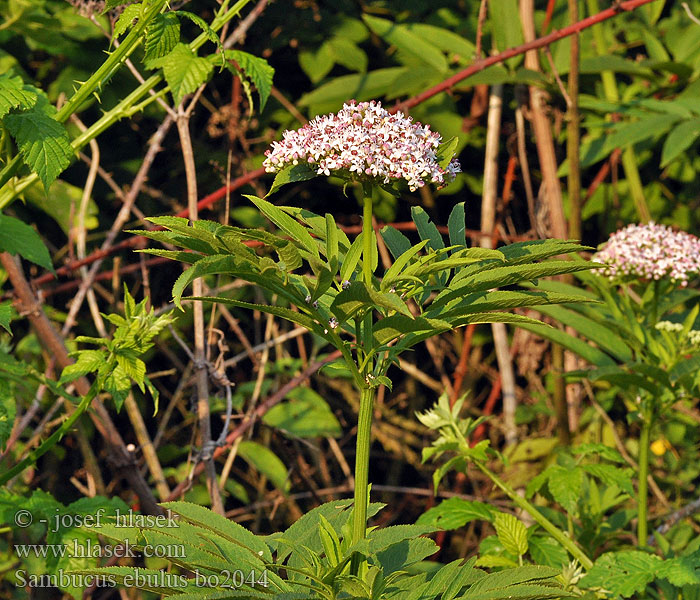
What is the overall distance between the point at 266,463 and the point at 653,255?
Result: 4.29 feet

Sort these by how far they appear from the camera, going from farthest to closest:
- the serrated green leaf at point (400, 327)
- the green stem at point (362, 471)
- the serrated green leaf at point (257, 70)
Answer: the serrated green leaf at point (257, 70)
the green stem at point (362, 471)
the serrated green leaf at point (400, 327)

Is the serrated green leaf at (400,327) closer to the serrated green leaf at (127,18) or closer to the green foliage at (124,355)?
the green foliage at (124,355)

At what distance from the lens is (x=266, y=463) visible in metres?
2.50

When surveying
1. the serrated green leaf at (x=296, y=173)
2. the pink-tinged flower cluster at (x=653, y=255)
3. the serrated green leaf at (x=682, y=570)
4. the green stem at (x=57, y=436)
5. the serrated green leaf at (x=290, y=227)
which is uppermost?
the pink-tinged flower cluster at (x=653, y=255)

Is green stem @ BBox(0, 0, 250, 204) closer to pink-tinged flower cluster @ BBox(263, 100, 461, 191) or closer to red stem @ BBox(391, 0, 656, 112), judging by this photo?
pink-tinged flower cluster @ BBox(263, 100, 461, 191)

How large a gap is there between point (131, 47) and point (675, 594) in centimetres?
153

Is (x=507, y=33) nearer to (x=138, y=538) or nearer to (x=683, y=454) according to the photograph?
(x=683, y=454)

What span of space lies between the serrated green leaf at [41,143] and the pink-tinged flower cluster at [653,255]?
1.20 metres

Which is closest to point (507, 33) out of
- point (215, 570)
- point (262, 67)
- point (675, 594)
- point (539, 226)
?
point (539, 226)

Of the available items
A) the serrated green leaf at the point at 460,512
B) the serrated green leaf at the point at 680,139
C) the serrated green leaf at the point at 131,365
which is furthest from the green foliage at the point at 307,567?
the serrated green leaf at the point at 680,139

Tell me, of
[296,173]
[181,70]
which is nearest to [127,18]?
[181,70]

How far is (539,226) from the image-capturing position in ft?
9.41

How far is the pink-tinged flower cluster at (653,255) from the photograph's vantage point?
6.19 ft

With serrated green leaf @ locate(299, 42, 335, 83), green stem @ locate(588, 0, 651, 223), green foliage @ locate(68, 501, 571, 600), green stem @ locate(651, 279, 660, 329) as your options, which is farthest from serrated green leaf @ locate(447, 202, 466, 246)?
green stem @ locate(588, 0, 651, 223)
